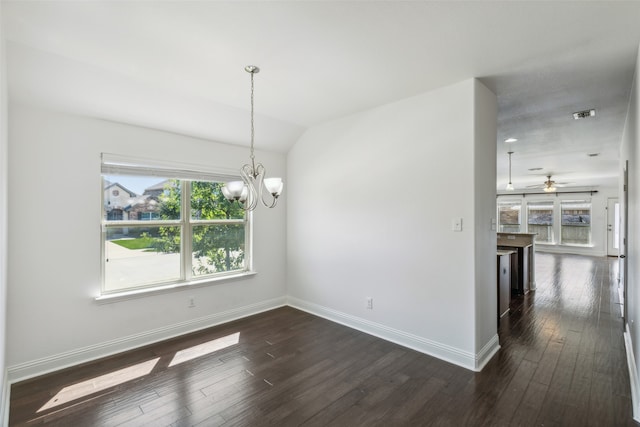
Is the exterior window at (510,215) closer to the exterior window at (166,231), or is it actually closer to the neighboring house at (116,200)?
the exterior window at (166,231)

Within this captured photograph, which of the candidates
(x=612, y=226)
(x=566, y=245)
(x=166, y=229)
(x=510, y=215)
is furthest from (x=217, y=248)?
(x=612, y=226)

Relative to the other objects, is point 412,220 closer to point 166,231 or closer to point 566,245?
point 166,231

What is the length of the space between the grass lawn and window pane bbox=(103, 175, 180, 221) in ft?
0.76

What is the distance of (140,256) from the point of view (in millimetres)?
3471

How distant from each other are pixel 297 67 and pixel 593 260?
11.0 meters

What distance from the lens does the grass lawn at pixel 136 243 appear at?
3.34m

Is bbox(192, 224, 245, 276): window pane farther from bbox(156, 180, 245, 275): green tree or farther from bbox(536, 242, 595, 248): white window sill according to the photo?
bbox(536, 242, 595, 248): white window sill

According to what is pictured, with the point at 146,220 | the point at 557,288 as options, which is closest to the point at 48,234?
the point at 146,220

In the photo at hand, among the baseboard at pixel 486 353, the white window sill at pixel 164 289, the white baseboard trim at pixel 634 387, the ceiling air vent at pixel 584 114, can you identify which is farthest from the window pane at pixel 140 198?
the ceiling air vent at pixel 584 114

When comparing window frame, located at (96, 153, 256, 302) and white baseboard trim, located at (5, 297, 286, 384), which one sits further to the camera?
window frame, located at (96, 153, 256, 302)

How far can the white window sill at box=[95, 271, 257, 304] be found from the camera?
3127 mm

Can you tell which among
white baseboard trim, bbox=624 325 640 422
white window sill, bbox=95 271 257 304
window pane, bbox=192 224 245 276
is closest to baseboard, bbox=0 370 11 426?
white window sill, bbox=95 271 257 304

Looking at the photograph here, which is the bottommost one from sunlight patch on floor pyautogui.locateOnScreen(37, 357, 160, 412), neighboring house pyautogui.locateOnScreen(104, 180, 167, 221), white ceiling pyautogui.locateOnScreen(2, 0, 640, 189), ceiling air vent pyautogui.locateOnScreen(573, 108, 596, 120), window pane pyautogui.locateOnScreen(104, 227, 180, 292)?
sunlight patch on floor pyautogui.locateOnScreen(37, 357, 160, 412)

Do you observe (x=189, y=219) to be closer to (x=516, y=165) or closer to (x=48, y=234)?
(x=48, y=234)
